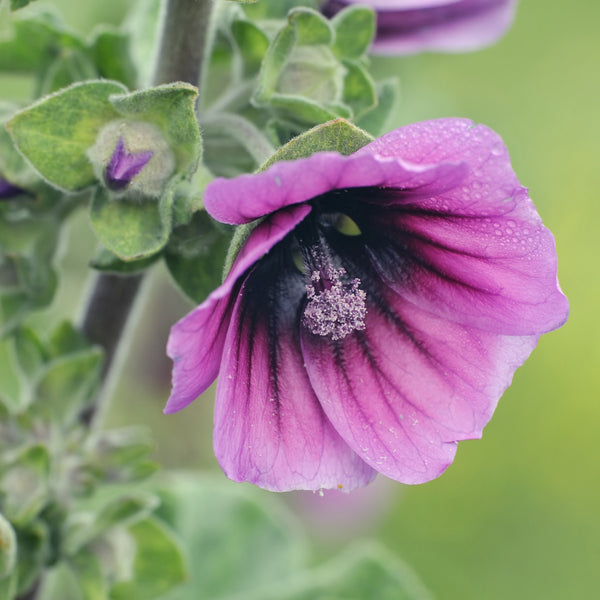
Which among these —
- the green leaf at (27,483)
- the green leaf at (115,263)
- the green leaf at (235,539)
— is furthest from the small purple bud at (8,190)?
the green leaf at (235,539)

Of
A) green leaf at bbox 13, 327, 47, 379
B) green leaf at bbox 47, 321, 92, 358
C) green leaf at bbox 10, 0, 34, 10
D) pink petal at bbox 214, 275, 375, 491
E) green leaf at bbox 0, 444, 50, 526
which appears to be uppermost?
green leaf at bbox 10, 0, 34, 10

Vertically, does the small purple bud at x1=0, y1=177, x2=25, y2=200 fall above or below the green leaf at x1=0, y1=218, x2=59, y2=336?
above

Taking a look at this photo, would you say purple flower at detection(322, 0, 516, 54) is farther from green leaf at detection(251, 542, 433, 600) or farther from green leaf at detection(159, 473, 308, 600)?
green leaf at detection(159, 473, 308, 600)

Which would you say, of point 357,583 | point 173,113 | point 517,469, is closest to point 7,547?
point 173,113

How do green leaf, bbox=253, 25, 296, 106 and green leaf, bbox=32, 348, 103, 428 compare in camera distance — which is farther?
green leaf, bbox=32, 348, 103, 428

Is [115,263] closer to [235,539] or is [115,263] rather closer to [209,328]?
[209,328]

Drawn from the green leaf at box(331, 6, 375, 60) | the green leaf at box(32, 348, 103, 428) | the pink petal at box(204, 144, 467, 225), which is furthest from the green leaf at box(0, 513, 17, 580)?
the green leaf at box(331, 6, 375, 60)

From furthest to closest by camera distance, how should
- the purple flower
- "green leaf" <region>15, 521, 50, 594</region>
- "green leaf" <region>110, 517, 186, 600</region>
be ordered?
"green leaf" <region>110, 517, 186, 600</region> → the purple flower → "green leaf" <region>15, 521, 50, 594</region>
